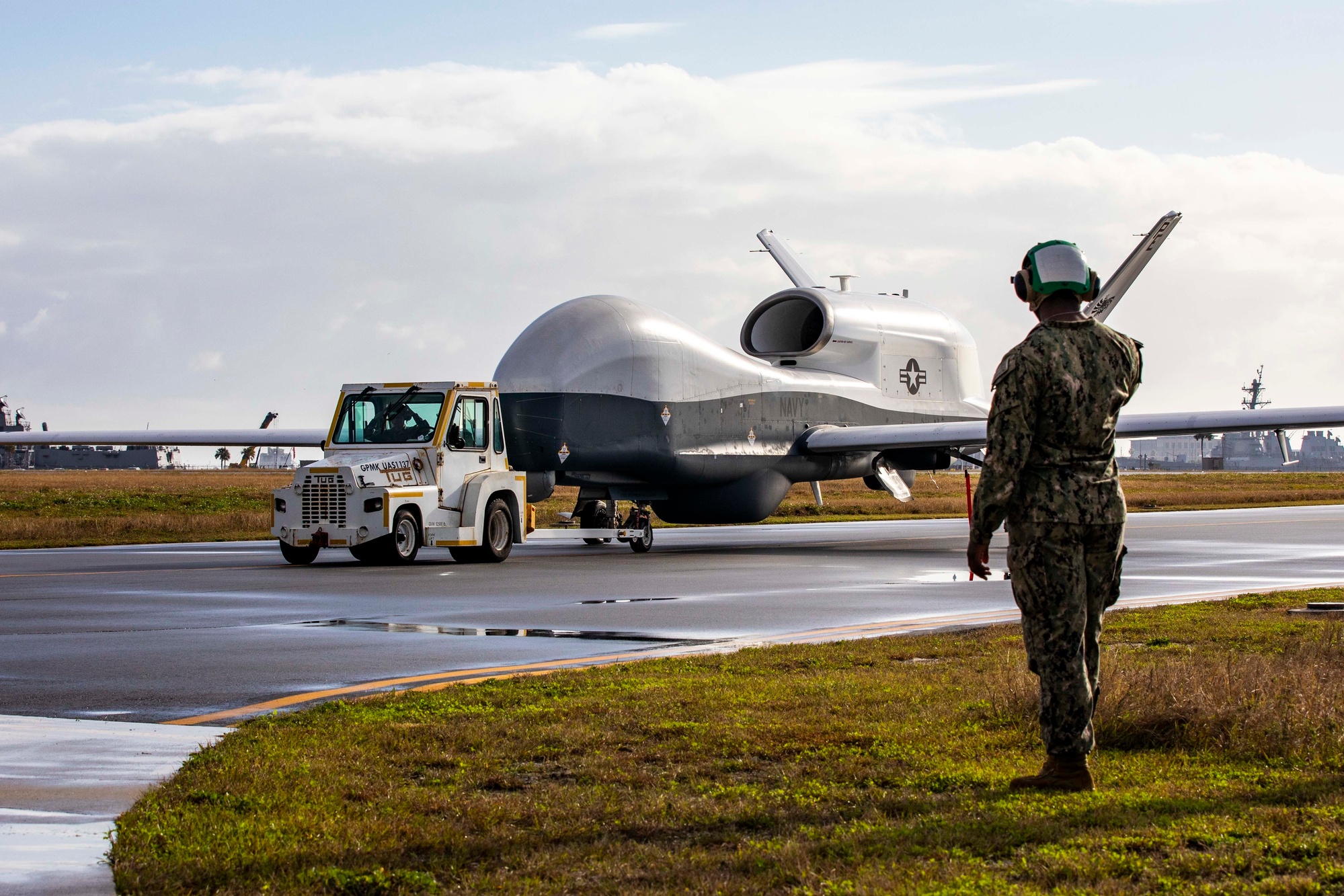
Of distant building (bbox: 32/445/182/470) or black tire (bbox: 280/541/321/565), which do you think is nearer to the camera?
black tire (bbox: 280/541/321/565)

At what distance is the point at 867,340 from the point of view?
3394 centimetres

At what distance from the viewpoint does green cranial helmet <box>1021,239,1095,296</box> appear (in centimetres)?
600

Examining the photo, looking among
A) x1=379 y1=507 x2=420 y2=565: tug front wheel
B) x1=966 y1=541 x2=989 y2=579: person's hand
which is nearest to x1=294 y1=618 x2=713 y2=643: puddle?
x1=966 y1=541 x2=989 y2=579: person's hand

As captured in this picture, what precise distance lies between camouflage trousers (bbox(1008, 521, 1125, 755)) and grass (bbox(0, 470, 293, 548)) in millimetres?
27433

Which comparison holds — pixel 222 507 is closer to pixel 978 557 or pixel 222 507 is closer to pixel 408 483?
pixel 408 483

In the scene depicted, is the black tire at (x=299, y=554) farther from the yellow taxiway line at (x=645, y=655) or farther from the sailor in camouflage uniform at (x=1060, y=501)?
the sailor in camouflage uniform at (x=1060, y=501)

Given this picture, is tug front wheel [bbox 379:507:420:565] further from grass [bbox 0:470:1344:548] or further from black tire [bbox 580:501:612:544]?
grass [bbox 0:470:1344:548]

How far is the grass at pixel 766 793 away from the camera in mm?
4590

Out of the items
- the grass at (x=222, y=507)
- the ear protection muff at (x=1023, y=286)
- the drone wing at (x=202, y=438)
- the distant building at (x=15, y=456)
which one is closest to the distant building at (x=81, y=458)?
the distant building at (x=15, y=456)

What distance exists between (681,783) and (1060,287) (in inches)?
102

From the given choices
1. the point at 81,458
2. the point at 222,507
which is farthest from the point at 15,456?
the point at 222,507

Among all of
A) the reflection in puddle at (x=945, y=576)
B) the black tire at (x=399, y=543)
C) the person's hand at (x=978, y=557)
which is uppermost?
the person's hand at (x=978, y=557)

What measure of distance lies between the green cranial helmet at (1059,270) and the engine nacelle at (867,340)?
26312mm

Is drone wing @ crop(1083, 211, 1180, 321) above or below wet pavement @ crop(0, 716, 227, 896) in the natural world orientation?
above
